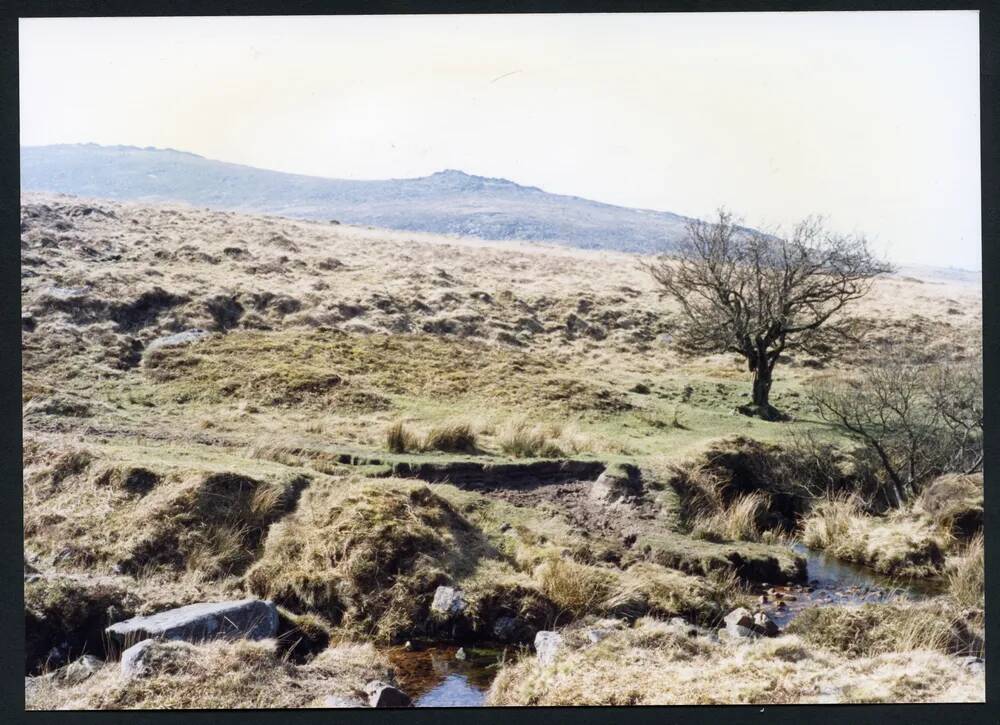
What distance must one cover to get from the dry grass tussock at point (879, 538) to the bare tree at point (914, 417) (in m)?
0.42

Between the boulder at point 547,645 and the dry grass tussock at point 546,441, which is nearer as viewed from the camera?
the boulder at point 547,645

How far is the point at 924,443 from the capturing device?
11102 millimetres

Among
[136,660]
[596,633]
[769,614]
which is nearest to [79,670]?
[136,660]

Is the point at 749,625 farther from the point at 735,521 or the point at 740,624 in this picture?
the point at 735,521

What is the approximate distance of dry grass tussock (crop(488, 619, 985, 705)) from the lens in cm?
839

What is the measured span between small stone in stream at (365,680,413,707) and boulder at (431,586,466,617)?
3.22ft

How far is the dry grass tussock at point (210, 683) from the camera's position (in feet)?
26.7

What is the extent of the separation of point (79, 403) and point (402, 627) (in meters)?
4.58

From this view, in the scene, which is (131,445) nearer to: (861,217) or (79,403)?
(79,403)

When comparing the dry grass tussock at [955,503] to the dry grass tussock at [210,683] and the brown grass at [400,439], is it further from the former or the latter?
the dry grass tussock at [210,683]

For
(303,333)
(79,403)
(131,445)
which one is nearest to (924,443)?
(303,333)

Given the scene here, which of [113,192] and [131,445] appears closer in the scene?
[131,445]

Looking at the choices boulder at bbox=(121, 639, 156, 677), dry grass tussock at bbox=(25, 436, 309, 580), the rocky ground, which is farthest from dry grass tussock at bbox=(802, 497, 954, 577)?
boulder at bbox=(121, 639, 156, 677)

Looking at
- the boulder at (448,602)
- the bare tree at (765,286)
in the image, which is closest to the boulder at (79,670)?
the boulder at (448,602)
